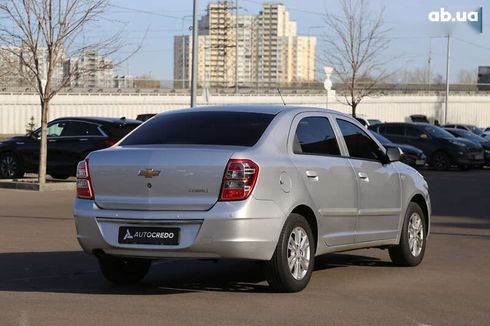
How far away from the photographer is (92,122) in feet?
70.4

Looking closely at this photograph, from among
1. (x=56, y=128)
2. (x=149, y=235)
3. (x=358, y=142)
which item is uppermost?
(x=358, y=142)

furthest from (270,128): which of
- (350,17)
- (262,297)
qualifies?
(350,17)

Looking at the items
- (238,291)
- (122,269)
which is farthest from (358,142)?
(122,269)

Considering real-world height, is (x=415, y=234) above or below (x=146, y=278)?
above

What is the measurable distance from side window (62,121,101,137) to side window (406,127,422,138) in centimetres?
1481

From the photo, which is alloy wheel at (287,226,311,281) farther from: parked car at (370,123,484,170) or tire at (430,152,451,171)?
tire at (430,152,451,171)

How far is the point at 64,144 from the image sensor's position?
21.5 m

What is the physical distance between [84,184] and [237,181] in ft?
4.97

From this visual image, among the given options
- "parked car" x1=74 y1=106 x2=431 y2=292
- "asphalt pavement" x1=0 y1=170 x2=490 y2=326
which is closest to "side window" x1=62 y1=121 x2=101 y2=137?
"asphalt pavement" x1=0 y1=170 x2=490 y2=326

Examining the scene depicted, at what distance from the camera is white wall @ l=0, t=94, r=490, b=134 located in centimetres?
6312

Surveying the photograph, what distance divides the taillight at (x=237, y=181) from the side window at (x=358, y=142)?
201 centimetres

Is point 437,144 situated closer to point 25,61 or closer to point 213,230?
point 25,61

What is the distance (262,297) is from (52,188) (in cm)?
1353

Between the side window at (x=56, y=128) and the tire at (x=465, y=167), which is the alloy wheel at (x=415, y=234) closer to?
the side window at (x=56, y=128)
